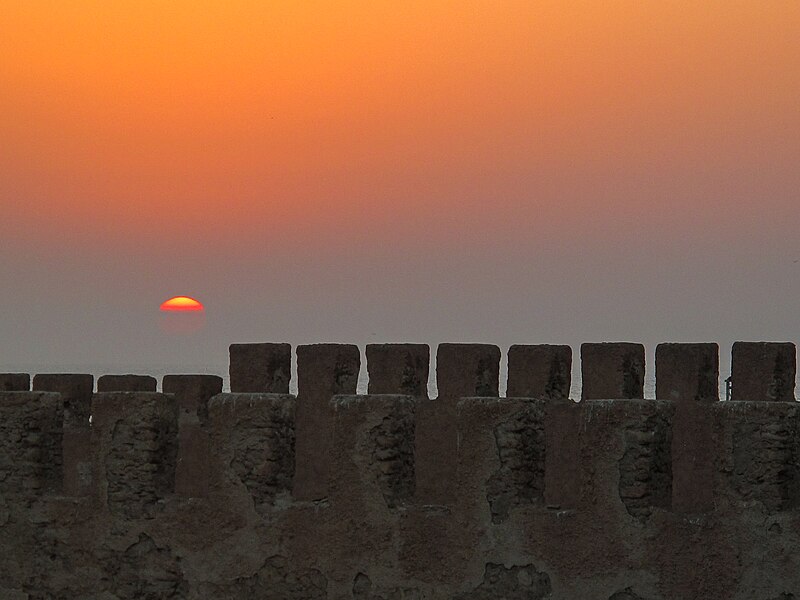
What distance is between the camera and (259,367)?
11.8 meters

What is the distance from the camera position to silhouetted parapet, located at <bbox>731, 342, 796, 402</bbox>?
11.2 meters

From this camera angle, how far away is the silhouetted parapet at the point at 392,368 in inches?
473

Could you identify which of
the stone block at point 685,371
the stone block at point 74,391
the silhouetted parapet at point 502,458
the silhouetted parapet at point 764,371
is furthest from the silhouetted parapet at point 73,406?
the silhouetted parapet at point 502,458

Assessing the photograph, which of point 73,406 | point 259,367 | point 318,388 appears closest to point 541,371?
point 318,388

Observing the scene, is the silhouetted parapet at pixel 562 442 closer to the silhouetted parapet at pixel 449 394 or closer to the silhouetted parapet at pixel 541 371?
the silhouetted parapet at pixel 541 371

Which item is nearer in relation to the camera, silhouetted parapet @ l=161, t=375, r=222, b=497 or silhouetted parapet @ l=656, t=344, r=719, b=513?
silhouetted parapet @ l=656, t=344, r=719, b=513

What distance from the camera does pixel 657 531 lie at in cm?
734

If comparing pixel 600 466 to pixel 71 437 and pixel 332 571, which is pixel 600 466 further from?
pixel 71 437

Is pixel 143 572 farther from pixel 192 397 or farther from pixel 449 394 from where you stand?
pixel 192 397

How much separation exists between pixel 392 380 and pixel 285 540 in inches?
158

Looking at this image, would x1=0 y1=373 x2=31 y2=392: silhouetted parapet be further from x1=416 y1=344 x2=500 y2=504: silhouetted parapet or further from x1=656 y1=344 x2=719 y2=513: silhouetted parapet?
x1=656 y1=344 x2=719 y2=513: silhouetted parapet

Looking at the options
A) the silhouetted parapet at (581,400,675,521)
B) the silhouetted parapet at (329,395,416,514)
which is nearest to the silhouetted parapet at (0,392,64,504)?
the silhouetted parapet at (329,395,416,514)

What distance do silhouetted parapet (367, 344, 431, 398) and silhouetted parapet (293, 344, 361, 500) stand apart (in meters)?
0.14

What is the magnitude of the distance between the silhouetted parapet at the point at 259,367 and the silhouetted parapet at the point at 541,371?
6.00ft
